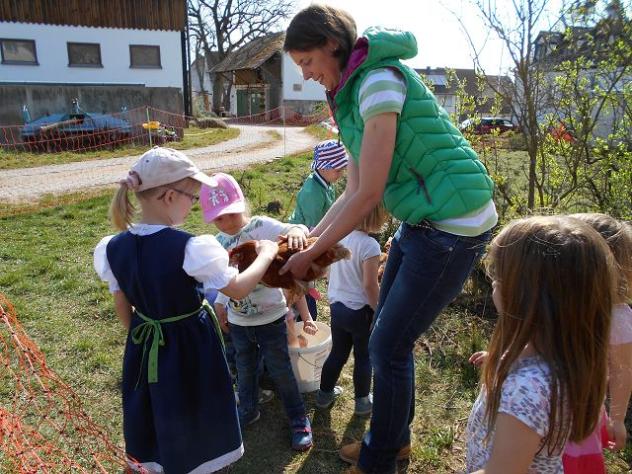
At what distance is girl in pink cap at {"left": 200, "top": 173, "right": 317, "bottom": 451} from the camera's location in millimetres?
2438

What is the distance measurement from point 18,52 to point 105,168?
11.5m

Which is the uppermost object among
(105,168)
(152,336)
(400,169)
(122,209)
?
(400,169)

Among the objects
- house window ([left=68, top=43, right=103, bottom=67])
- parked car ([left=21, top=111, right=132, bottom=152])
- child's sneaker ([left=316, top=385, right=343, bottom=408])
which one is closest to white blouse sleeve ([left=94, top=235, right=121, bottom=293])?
child's sneaker ([left=316, top=385, right=343, bottom=408])

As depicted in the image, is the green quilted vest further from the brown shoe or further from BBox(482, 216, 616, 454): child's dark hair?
the brown shoe

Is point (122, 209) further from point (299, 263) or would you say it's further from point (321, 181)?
point (321, 181)

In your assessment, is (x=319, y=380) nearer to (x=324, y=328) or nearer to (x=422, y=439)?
(x=324, y=328)

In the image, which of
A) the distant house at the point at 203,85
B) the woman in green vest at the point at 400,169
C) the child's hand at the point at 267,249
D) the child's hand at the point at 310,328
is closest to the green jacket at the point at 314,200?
the child's hand at the point at 310,328

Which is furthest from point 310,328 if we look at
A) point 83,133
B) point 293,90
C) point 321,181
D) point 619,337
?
point 293,90

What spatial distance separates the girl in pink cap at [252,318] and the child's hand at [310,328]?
16.8 inches

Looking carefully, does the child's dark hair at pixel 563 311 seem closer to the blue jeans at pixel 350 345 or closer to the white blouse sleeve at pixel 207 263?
the white blouse sleeve at pixel 207 263

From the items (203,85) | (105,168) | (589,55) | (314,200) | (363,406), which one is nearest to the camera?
(363,406)

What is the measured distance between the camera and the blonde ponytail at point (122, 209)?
5.87 feet

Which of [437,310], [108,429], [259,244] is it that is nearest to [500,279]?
[437,310]

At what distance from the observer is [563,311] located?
3.96ft
